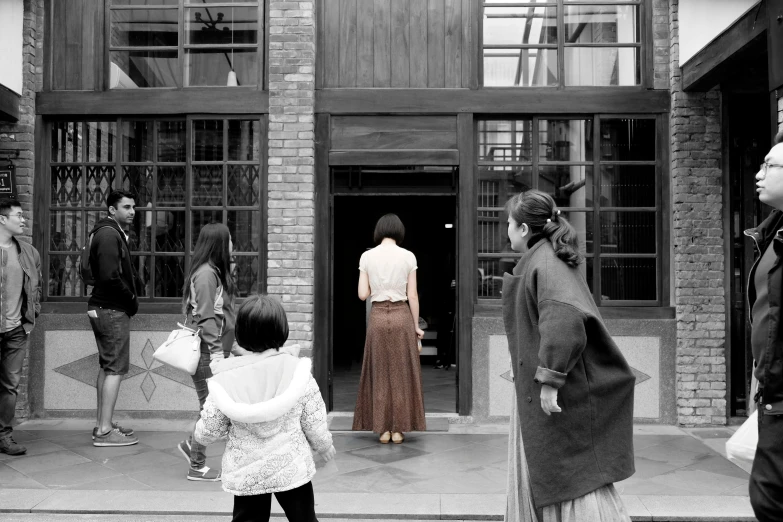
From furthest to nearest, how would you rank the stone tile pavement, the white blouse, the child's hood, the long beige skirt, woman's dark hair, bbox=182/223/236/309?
the white blouse → woman's dark hair, bbox=182/223/236/309 → the stone tile pavement → the long beige skirt → the child's hood

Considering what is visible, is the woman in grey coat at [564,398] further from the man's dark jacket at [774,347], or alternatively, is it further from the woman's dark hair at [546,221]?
the man's dark jacket at [774,347]

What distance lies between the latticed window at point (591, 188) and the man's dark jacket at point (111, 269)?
10.8ft

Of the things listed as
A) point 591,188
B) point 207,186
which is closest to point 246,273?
point 207,186

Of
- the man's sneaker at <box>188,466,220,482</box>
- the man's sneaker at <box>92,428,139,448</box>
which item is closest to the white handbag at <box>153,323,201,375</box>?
the man's sneaker at <box>188,466,220,482</box>

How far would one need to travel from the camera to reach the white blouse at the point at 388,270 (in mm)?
6508

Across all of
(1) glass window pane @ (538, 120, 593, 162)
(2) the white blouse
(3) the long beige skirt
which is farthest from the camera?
(1) glass window pane @ (538, 120, 593, 162)

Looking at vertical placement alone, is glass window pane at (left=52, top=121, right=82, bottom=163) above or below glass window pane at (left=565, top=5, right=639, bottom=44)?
below

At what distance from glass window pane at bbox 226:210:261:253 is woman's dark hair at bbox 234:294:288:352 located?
4317mm

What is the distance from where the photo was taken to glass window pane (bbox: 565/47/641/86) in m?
7.44

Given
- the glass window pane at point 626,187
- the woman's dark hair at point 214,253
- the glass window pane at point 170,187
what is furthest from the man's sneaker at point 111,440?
the glass window pane at point 626,187

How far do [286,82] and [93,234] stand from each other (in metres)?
2.33

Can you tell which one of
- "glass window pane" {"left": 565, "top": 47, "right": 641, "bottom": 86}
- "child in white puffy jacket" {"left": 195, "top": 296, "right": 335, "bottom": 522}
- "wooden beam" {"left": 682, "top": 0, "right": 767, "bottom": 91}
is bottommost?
"child in white puffy jacket" {"left": 195, "top": 296, "right": 335, "bottom": 522}

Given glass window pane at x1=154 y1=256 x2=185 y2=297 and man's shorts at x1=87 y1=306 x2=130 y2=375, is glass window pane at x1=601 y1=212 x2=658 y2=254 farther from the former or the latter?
man's shorts at x1=87 y1=306 x2=130 y2=375

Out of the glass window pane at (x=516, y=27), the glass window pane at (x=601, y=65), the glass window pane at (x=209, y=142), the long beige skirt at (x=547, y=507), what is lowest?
the long beige skirt at (x=547, y=507)
